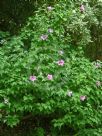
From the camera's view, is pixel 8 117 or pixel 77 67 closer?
pixel 8 117

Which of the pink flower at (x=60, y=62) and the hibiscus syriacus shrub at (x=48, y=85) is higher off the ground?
the pink flower at (x=60, y=62)

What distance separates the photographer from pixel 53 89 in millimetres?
4996

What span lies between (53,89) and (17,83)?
1.44ft

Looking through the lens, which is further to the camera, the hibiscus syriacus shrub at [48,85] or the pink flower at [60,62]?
the pink flower at [60,62]

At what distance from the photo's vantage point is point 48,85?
4.99m

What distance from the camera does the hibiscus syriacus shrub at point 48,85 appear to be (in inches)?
194

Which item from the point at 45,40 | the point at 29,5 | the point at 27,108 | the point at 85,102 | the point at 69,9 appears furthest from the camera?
the point at 29,5

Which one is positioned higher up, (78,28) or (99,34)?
(78,28)

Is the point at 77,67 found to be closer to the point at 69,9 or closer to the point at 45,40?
the point at 45,40

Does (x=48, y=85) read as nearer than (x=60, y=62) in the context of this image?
Yes

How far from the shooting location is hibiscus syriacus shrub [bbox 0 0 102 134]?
4.93 meters

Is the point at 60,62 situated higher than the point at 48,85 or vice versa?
the point at 60,62

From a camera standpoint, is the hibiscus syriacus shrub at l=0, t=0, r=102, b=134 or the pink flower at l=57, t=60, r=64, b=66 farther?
the pink flower at l=57, t=60, r=64, b=66

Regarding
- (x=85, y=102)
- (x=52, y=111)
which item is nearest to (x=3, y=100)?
(x=52, y=111)
